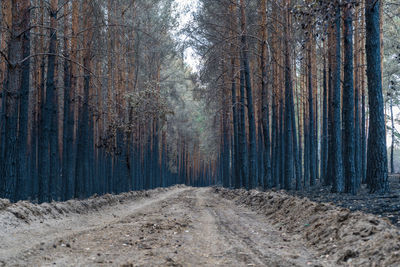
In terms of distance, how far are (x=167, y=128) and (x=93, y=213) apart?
32.1 m

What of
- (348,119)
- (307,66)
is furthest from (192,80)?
(348,119)

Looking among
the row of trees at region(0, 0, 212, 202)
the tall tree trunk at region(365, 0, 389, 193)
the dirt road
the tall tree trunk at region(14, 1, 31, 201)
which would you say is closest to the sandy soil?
the dirt road

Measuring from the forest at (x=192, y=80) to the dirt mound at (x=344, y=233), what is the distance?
3148mm

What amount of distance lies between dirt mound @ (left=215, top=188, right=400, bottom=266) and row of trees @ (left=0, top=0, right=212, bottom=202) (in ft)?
20.3

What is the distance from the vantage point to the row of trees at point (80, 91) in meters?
11.4

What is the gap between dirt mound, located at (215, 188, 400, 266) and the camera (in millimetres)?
4531

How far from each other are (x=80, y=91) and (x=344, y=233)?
827 inches

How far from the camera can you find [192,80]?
22000 mm

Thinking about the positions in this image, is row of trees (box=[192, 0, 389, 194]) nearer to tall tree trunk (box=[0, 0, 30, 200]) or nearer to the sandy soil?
the sandy soil

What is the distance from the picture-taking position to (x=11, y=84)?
35.3ft

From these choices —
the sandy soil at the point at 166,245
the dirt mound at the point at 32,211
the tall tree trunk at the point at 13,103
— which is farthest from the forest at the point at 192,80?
the sandy soil at the point at 166,245

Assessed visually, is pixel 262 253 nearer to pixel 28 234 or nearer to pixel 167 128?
pixel 28 234

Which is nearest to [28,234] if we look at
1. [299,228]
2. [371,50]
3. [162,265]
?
[162,265]

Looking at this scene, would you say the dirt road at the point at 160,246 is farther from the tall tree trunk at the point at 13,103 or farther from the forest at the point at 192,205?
the tall tree trunk at the point at 13,103
